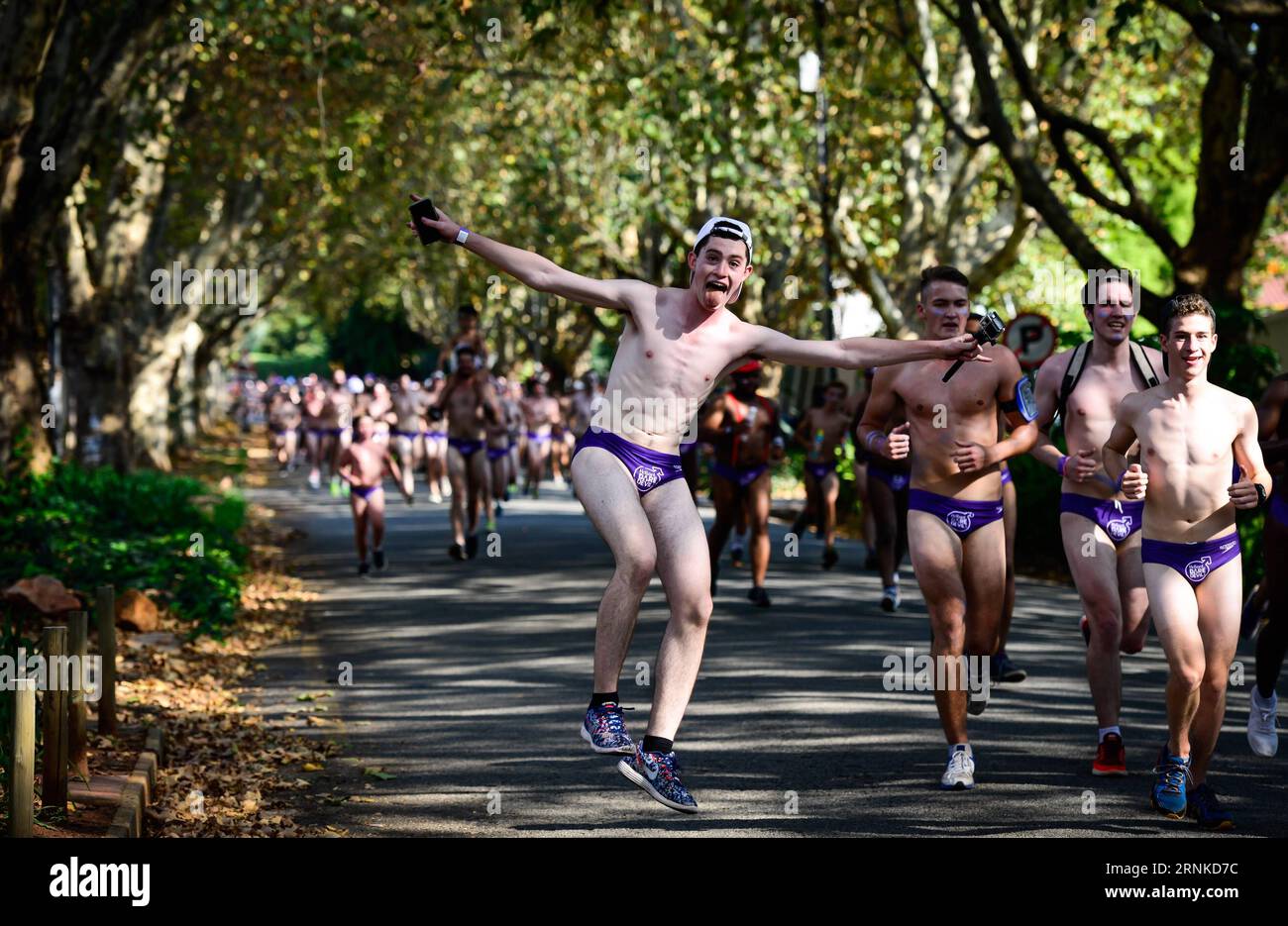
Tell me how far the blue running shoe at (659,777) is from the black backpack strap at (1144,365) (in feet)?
10.8

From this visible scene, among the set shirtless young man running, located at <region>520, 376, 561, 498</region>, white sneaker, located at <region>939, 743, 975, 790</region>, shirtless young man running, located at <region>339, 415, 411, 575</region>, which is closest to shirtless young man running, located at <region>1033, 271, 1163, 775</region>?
white sneaker, located at <region>939, 743, 975, 790</region>

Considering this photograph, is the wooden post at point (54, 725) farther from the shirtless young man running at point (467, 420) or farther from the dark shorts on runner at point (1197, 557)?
the shirtless young man running at point (467, 420)

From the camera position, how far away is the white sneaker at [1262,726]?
9031 millimetres

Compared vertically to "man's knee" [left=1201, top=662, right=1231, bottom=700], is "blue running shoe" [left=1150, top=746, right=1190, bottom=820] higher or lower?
lower

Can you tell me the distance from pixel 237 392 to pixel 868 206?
5195cm

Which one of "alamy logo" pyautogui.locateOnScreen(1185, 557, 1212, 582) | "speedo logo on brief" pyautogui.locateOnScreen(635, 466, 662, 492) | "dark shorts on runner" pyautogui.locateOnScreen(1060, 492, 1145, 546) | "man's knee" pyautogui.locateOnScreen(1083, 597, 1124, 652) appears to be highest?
"speedo logo on brief" pyautogui.locateOnScreen(635, 466, 662, 492)

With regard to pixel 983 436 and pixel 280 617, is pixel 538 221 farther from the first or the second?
pixel 983 436

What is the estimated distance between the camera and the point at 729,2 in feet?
64.0

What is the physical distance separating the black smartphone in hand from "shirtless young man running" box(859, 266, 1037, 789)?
243 cm

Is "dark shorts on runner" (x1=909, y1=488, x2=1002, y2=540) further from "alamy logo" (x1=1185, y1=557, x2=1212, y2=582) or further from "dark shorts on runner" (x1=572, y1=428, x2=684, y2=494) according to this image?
"dark shorts on runner" (x1=572, y1=428, x2=684, y2=494)

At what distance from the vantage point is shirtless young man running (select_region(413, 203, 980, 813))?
23.0 ft

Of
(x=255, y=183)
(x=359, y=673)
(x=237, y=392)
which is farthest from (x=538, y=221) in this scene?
(x=237, y=392)
